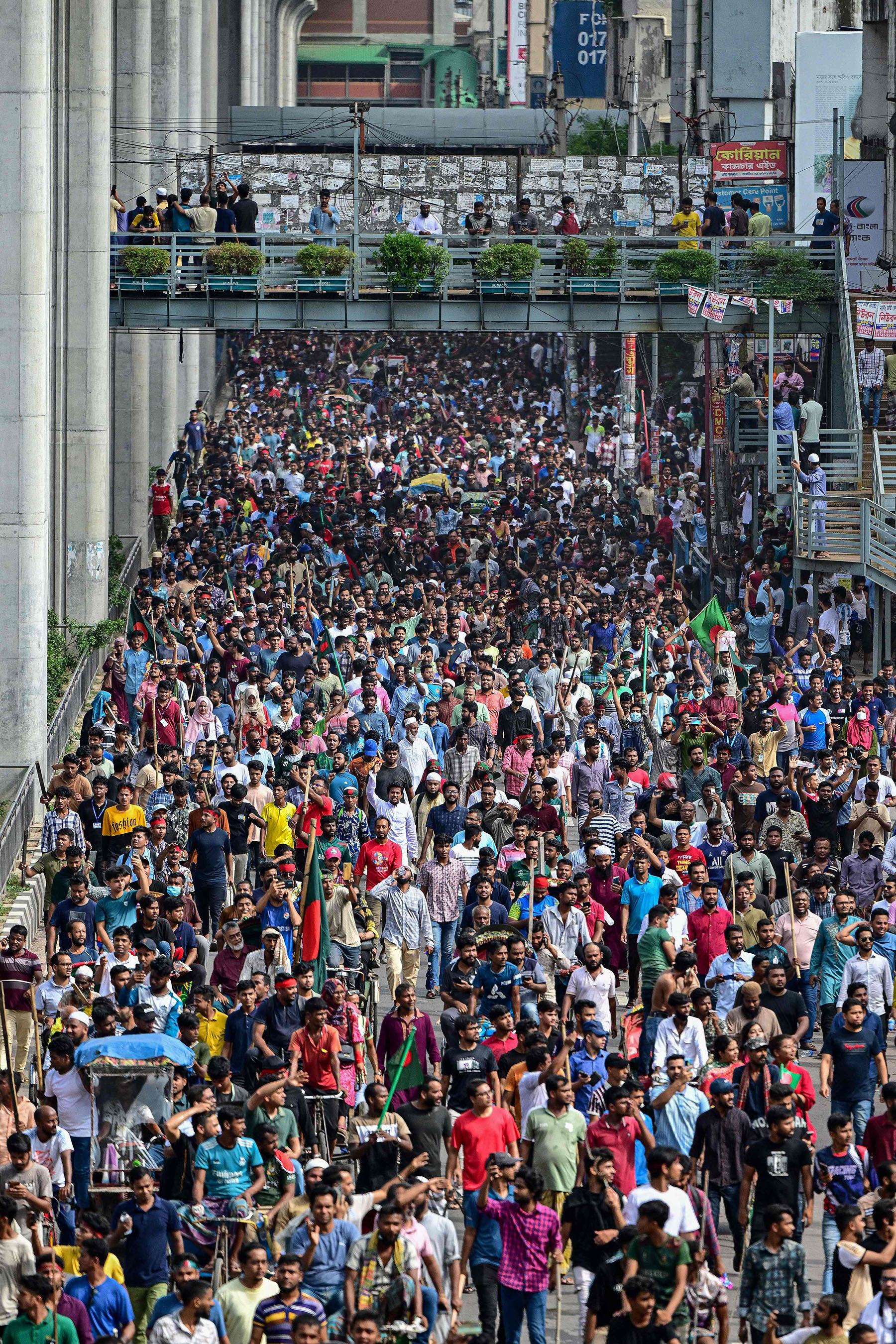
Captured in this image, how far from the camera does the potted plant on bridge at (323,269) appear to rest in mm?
39594

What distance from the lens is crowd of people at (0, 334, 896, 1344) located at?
1116 centimetres

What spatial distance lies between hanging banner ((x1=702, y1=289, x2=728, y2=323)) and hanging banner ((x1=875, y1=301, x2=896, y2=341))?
256 centimetres

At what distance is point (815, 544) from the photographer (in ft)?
108

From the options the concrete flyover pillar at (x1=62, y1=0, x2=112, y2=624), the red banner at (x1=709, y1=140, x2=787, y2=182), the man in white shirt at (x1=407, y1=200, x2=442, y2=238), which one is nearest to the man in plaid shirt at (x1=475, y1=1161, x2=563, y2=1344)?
the concrete flyover pillar at (x1=62, y1=0, x2=112, y2=624)

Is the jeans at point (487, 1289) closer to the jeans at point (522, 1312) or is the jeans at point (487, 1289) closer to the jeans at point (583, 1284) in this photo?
the jeans at point (522, 1312)

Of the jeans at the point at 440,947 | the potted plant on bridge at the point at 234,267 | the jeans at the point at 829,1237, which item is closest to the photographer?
the jeans at the point at 829,1237

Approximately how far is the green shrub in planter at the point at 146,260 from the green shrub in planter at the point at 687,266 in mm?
7905

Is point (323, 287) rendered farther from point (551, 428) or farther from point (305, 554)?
point (551, 428)

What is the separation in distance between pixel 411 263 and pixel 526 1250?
2936 centimetres

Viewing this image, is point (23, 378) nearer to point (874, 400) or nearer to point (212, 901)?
point (212, 901)

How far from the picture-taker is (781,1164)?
486 inches

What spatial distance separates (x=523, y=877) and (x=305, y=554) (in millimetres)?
15832

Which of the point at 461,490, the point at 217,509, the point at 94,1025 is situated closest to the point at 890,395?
the point at 461,490

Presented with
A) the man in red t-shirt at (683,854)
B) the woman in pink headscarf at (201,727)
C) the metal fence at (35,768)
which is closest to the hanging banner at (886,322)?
the metal fence at (35,768)
